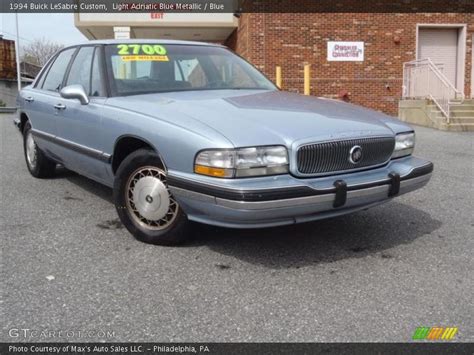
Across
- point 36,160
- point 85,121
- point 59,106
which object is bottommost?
point 36,160

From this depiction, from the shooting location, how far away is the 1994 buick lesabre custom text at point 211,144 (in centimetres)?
306

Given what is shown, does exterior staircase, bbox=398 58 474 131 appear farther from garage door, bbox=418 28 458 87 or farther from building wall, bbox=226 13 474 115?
garage door, bbox=418 28 458 87

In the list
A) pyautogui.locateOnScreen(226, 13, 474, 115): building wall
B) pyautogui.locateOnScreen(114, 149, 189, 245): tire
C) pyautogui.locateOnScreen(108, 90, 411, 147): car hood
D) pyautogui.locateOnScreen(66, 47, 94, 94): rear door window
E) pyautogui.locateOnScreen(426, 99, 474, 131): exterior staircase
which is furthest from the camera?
pyautogui.locateOnScreen(226, 13, 474, 115): building wall

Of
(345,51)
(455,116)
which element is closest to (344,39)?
(345,51)

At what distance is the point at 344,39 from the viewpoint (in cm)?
1689

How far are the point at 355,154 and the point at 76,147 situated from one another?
2479mm

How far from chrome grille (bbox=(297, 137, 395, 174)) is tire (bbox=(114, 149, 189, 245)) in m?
0.93

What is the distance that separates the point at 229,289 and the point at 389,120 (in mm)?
1946

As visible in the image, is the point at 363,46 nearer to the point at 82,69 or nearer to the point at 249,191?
the point at 82,69

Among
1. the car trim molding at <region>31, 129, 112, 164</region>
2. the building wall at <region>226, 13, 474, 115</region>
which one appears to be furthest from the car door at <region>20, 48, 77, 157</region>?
the building wall at <region>226, 13, 474, 115</region>

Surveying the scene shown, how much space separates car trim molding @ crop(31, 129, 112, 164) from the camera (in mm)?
4027

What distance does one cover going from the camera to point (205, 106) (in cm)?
359

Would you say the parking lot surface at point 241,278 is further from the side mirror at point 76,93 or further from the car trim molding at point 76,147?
the side mirror at point 76,93
